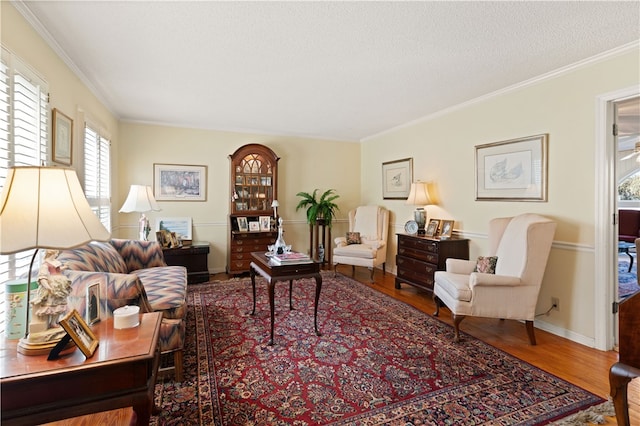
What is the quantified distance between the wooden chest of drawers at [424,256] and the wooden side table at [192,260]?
2.90m

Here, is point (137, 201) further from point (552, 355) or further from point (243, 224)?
point (552, 355)

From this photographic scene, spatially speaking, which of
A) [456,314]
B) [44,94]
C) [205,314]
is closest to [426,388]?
[456,314]

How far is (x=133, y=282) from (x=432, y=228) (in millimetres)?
3607

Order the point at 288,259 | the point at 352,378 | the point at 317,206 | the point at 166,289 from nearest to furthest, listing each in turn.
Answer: the point at 352,378, the point at 166,289, the point at 288,259, the point at 317,206

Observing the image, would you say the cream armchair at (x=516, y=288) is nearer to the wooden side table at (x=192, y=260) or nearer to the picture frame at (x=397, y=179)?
the picture frame at (x=397, y=179)

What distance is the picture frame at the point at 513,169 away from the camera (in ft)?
10.3

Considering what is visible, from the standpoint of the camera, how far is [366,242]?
5.22m

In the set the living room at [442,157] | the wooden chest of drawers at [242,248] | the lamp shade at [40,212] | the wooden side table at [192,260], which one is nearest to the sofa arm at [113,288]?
the lamp shade at [40,212]

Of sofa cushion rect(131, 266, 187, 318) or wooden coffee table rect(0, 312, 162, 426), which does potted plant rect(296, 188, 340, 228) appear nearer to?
sofa cushion rect(131, 266, 187, 318)

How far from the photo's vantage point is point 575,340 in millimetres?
2850

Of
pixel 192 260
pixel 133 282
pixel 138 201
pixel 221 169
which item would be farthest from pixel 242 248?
pixel 133 282

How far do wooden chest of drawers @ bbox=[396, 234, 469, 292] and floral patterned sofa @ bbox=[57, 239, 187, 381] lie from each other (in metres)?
2.76

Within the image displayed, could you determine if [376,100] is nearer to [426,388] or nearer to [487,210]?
[487,210]

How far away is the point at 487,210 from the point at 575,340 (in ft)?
4.94
